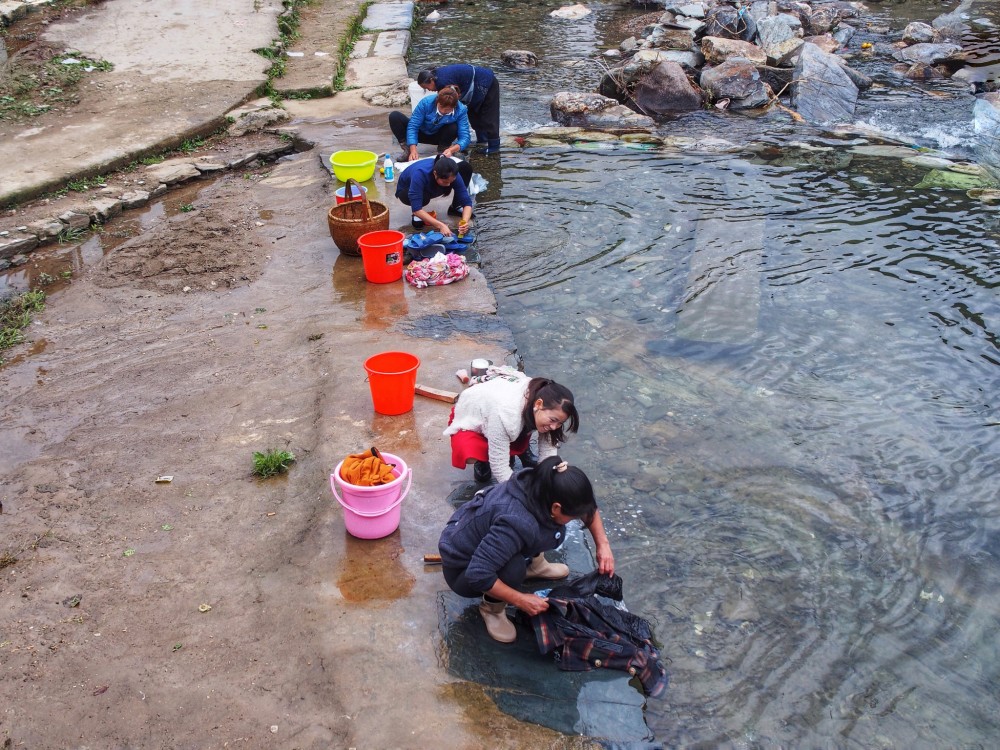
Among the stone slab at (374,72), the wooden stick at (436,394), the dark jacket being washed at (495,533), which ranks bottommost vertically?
the wooden stick at (436,394)

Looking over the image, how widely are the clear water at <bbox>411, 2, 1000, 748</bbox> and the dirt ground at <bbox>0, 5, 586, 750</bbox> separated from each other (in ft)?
3.26

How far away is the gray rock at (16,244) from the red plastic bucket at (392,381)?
13.6ft

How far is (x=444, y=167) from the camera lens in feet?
22.5

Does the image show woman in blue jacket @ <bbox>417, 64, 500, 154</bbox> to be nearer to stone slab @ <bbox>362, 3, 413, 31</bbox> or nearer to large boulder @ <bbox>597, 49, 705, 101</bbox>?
large boulder @ <bbox>597, 49, 705, 101</bbox>

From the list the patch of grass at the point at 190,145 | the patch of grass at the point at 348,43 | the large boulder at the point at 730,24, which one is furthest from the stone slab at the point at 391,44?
the large boulder at the point at 730,24

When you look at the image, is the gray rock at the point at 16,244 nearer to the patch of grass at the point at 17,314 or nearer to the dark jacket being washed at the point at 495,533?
the patch of grass at the point at 17,314

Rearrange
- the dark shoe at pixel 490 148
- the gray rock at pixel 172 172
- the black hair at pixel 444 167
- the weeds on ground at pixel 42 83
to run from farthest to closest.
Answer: the dark shoe at pixel 490 148
the weeds on ground at pixel 42 83
the gray rock at pixel 172 172
the black hair at pixel 444 167

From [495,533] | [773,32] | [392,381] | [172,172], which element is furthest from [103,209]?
[773,32]

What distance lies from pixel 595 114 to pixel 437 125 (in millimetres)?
3274

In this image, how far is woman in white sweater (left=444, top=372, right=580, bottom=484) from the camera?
3645mm

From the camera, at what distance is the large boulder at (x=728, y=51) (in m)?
13.2

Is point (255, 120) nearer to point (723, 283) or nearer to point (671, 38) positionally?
point (723, 283)

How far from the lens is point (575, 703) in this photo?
3211mm

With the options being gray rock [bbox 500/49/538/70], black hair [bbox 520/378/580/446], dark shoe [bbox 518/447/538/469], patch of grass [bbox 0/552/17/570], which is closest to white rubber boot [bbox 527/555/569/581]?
black hair [bbox 520/378/580/446]
